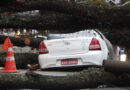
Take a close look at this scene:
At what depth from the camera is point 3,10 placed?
6.88 feet

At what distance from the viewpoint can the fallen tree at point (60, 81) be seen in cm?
321

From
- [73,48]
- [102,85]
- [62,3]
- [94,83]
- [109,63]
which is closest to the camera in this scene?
[62,3]

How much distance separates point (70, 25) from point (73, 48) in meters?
3.08

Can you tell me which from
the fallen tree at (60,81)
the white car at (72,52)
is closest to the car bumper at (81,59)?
the white car at (72,52)

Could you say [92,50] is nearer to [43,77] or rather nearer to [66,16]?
[43,77]

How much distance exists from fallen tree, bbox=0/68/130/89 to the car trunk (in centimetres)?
155

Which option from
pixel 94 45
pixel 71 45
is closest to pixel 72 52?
pixel 71 45

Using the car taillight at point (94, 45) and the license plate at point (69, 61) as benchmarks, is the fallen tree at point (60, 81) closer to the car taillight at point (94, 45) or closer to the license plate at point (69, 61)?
the license plate at point (69, 61)

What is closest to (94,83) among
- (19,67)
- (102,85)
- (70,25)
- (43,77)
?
(102,85)

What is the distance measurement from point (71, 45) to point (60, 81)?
1982mm

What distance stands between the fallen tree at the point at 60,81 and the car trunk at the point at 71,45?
5.07ft

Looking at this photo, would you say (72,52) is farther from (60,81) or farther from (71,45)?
(60,81)

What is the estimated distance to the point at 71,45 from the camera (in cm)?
514

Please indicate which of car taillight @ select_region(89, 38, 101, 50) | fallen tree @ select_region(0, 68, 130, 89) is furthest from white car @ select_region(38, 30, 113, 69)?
fallen tree @ select_region(0, 68, 130, 89)
